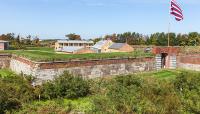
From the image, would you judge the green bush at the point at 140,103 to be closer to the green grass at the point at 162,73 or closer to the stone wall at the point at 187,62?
the green grass at the point at 162,73

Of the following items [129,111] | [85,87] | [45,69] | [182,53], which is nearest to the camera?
[129,111]

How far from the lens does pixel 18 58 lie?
28.4 metres

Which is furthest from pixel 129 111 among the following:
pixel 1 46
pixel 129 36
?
pixel 129 36

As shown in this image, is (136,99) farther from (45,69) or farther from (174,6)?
(174,6)

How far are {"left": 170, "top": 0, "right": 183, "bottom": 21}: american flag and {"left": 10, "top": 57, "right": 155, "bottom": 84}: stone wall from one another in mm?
5525

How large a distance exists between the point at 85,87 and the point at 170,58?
14.5 meters

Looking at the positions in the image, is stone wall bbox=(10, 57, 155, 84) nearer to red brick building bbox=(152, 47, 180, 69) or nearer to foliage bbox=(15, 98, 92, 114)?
red brick building bbox=(152, 47, 180, 69)

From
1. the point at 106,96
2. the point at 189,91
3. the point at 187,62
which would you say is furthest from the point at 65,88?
the point at 187,62

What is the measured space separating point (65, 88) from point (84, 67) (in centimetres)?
525

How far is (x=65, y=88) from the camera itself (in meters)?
21.2

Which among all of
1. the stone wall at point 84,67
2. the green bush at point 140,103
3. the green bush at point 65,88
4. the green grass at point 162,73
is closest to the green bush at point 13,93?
the green bush at point 65,88

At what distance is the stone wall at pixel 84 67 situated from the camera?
2350 centimetres

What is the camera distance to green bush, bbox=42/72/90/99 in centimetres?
2080

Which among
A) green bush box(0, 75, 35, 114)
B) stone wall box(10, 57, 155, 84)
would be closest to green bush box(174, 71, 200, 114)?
stone wall box(10, 57, 155, 84)
